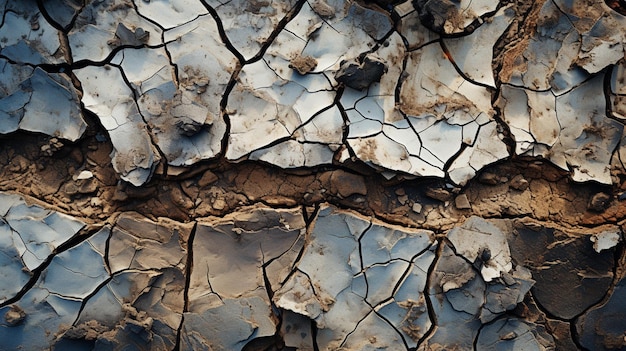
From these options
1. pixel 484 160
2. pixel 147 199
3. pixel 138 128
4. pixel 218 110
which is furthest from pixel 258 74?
pixel 484 160

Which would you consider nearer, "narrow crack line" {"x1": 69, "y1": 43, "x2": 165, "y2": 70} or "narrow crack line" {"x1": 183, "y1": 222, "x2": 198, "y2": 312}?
"narrow crack line" {"x1": 183, "y1": 222, "x2": 198, "y2": 312}

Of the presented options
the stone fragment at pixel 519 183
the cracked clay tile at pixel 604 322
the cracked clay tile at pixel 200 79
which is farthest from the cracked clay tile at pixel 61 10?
the cracked clay tile at pixel 604 322

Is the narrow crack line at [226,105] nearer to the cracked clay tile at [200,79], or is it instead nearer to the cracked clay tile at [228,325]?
the cracked clay tile at [200,79]

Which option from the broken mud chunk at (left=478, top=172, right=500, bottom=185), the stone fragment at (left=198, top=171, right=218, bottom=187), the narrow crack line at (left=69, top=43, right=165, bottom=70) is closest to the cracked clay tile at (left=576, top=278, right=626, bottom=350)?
the broken mud chunk at (left=478, top=172, right=500, bottom=185)

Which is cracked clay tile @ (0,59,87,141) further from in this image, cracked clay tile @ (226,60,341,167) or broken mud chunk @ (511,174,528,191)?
broken mud chunk @ (511,174,528,191)

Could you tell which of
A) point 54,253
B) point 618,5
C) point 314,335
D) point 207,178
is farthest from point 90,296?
point 618,5

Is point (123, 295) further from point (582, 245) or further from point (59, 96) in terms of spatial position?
point (582, 245)
